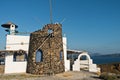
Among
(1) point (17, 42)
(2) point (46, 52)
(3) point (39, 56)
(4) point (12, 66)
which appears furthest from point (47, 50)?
(4) point (12, 66)

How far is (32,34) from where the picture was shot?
85.3 feet

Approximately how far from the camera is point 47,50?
967 inches

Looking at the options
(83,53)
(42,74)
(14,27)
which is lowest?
(42,74)

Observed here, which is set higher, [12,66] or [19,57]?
[19,57]

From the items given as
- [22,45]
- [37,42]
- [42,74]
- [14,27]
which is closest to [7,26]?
[14,27]

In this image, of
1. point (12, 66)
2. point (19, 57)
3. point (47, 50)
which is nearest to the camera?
point (47, 50)

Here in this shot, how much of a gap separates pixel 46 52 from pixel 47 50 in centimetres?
34

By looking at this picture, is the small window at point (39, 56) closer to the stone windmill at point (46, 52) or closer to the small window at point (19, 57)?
the stone windmill at point (46, 52)

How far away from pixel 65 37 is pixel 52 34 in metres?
5.16

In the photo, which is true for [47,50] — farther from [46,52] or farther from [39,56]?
[39,56]

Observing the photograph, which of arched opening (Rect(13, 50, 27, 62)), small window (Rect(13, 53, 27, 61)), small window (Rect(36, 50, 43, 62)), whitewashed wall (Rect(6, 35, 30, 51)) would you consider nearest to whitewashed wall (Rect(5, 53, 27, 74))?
arched opening (Rect(13, 50, 27, 62))

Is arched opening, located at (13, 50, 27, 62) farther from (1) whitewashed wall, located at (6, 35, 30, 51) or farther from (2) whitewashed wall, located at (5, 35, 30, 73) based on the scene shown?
(1) whitewashed wall, located at (6, 35, 30, 51)

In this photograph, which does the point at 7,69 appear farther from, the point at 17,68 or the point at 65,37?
the point at 65,37

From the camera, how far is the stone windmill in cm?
2427
